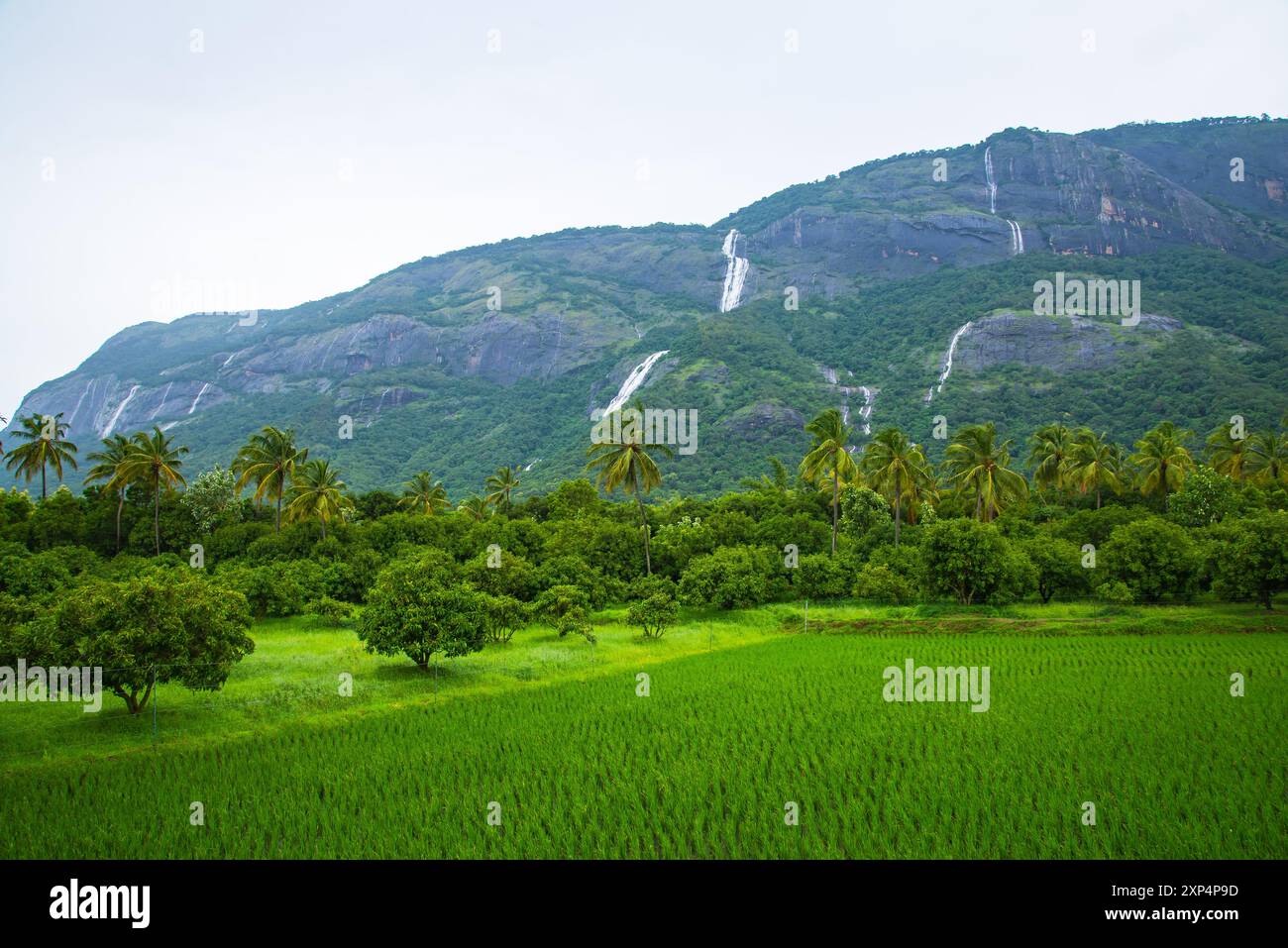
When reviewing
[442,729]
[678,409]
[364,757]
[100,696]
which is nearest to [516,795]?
[364,757]

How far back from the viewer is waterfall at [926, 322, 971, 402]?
145250 mm

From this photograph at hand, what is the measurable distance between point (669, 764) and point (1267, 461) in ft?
222

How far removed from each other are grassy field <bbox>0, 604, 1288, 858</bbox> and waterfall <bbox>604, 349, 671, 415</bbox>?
134 metres

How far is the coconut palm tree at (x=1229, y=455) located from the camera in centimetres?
6506

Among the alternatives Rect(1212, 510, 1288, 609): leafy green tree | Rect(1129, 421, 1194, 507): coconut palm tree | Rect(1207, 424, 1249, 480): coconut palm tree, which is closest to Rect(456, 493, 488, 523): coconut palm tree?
Rect(1129, 421, 1194, 507): coconut palm tree

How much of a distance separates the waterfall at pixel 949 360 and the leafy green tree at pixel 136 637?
138m

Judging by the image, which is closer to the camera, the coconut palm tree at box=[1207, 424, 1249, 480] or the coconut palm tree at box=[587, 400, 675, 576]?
the coconut palm tree at box=[587, 400, 675, 576]

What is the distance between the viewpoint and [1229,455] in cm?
6544

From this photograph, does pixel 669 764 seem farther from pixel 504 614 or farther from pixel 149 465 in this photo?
pixel 149 465

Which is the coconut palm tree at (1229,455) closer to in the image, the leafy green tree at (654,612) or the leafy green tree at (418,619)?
the leafy green tree at (654,612)

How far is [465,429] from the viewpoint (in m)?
177
